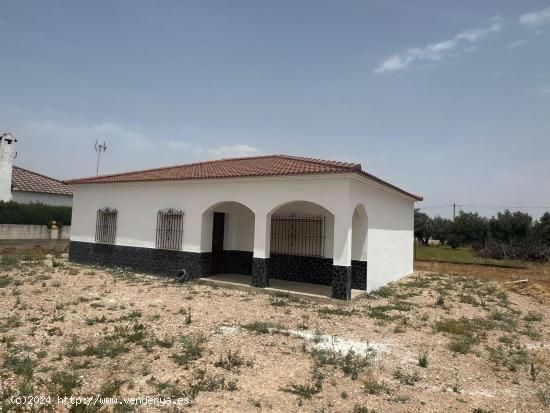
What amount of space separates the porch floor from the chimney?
61.1 ft

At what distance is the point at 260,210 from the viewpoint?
10250mm

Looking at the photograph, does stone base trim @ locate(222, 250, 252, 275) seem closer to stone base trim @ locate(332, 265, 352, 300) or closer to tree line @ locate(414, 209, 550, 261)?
stone base trim @ locate(332, 265, 352, 300)

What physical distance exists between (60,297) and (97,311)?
1.72 meters

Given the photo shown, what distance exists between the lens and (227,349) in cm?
570

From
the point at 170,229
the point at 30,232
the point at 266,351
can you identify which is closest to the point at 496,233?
the point at 170,229

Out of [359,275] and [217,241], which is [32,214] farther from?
[359,275]

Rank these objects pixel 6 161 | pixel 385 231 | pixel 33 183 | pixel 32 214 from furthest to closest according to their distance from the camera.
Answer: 1. pixel 33 183
2. pixel 6 161
3. pixel 32 214
4. pixel 385 231

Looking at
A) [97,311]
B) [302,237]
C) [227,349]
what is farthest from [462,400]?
[302,237]

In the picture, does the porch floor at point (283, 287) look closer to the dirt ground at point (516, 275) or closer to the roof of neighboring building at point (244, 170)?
the roof of neighboring building at point (244, 170)

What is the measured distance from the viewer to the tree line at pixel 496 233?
22969 mm

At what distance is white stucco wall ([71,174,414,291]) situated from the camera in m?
9.21

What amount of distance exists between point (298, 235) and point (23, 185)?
22.7 m

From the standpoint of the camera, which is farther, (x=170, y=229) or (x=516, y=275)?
(x=516, y=275)

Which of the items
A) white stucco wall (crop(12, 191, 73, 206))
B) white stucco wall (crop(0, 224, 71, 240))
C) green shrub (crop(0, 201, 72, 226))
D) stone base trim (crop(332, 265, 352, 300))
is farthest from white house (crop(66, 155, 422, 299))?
white stucco wall (crop(12, 191, 73, 206))
